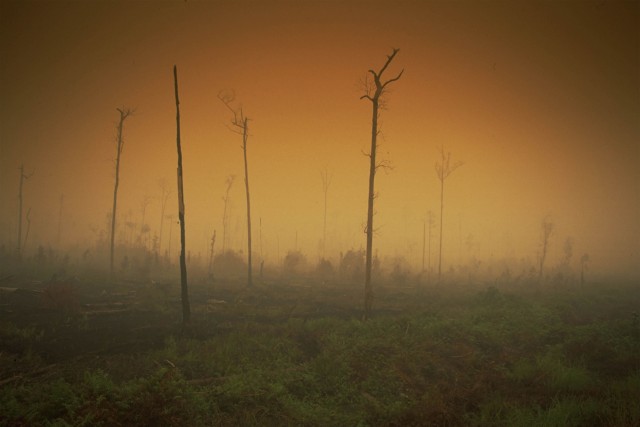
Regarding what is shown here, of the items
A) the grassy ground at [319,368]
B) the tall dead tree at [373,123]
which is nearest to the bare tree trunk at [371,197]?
the tall dead tree at [373,123]

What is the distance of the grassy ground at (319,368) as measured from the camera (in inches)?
286

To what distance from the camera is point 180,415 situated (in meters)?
6.96

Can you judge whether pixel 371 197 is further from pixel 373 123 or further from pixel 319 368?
pixel 319 368

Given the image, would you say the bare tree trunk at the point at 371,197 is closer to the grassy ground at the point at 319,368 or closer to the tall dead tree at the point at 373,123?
the tall dead tree at the point at 373,123

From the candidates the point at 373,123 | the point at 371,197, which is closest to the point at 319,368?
the point at 371,197

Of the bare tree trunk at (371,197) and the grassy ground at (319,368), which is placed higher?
the bare tree trunk at (371,197)

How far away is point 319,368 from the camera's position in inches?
405

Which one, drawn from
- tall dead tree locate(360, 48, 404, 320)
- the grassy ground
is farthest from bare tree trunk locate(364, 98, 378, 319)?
the grassy ground

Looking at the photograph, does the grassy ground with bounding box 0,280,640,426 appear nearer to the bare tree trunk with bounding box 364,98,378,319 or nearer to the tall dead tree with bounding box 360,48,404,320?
the bare tree trunk with bounding box 364,98,378,319

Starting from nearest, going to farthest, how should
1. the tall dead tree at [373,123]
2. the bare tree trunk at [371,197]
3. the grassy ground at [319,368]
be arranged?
1. the grassy ground at [319,368]
2. the bare tree trunk at [371,197]
3. the tall dead tree at [373,123]

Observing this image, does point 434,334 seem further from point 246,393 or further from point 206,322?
point 206,322

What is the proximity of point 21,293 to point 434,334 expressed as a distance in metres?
24.3

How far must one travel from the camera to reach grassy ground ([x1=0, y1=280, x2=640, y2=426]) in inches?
286

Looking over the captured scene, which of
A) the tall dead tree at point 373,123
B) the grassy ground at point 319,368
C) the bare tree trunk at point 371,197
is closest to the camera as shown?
the grassy ground at point 319,368
